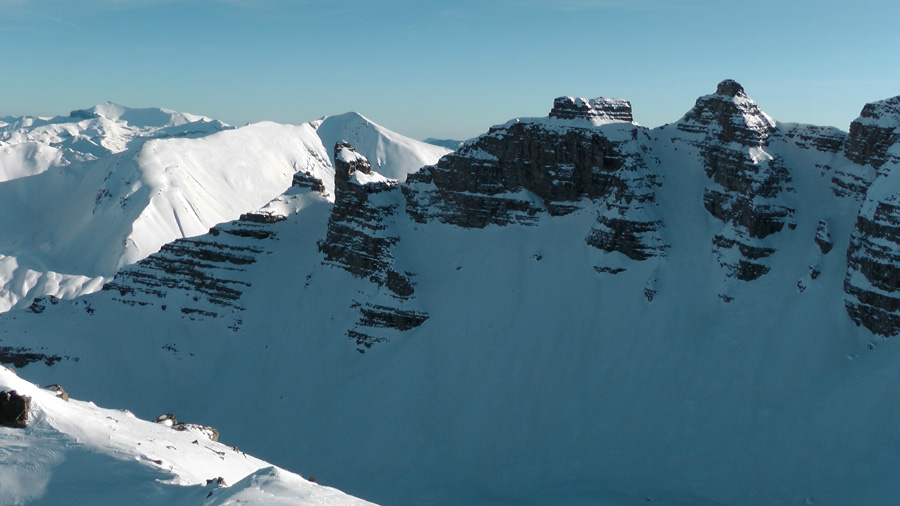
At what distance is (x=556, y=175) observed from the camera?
99375mm

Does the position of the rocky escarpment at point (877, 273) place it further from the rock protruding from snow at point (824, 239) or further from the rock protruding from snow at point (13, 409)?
the rock protruding from snow at point (13, 409)

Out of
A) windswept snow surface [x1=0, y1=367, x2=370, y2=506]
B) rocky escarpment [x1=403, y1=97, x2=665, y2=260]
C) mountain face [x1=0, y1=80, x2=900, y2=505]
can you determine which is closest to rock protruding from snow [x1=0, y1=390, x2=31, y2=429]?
windswept snow surface [x1=0, y1=367, x2=370, y2=506]

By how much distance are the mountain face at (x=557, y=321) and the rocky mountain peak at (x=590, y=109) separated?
0.47m

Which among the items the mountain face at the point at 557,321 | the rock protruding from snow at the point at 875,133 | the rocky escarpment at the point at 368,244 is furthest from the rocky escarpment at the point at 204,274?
the rock protruding from snow at the point at 875,133

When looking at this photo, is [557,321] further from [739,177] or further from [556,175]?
[739,177]

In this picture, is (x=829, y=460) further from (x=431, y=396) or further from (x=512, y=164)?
(x=512, y=164)

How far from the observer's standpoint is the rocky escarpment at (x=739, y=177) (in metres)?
85.5

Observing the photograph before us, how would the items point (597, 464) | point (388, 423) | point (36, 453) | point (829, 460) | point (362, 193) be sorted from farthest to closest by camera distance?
1. point (362, 193)
2. point (388, 423)
3. point (597, 464)
4. point (829, 460)
5. point (36, 453)

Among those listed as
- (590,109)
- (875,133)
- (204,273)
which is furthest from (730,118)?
(204,273)

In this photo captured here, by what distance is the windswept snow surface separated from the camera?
3356 centimetres

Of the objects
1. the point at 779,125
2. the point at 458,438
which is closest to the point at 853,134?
the point at 779,125

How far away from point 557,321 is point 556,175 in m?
22.5

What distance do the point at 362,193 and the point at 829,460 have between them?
71089 mm

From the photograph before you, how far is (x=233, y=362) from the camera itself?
9938 centimetres
